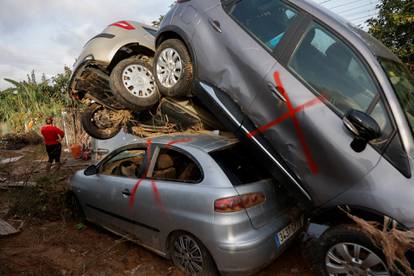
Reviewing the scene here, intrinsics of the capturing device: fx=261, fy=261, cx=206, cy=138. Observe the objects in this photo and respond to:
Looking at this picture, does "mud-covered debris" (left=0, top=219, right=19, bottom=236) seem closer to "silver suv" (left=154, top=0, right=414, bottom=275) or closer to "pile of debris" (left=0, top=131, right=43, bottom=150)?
"silver suv" (left=154, top=0, right=414, bottom=275)

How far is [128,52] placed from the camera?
13.5 feet

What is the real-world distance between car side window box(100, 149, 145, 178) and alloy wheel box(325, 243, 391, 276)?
2.07 metres

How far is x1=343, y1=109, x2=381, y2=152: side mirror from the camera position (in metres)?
1.90

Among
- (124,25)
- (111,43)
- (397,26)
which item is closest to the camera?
(111,43)

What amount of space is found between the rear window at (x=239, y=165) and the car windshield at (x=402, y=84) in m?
1.28

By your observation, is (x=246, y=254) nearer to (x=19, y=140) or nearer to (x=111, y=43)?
(x=111, y=43)

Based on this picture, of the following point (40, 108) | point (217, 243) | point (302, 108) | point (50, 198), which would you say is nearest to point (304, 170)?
point (302, 108)

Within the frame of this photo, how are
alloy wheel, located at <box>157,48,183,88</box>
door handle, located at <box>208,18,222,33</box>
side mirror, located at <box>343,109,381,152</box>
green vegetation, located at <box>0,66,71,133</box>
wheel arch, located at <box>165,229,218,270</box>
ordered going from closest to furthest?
side mirror, located at <box>343,109,381,152</box>, wheel arch, located at <box>165,229,218,270</box>, door handle, located at <box>208,18,222,33</box>, alloy wheel, located at <box>157,48,183,88</box>, green vegetation, located at <box>0,66,71,133</box>

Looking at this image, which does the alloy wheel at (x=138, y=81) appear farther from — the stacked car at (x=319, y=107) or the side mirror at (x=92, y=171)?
the side mirror at (x=92, y=171)

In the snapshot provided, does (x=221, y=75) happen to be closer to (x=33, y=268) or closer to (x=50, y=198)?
(x=33, y=268)

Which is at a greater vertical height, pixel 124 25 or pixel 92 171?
pixel 124 25

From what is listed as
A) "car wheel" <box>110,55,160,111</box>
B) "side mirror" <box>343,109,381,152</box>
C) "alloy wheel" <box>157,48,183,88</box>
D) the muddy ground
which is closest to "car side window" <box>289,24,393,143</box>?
"side mirror" <box>343,109,381,152</box>

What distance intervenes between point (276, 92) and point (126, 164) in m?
2.10

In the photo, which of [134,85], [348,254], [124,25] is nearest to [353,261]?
[348,254]
